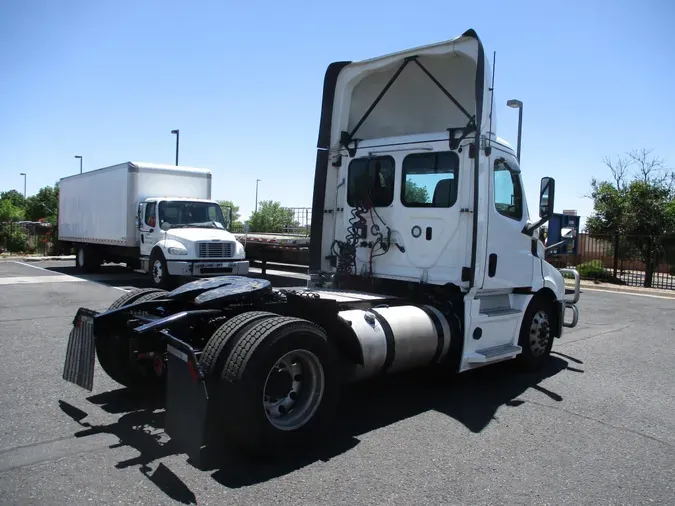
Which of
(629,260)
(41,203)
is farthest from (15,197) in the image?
(629,260)

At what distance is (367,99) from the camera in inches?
280

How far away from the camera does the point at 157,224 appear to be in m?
15.1

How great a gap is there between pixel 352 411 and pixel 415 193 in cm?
263

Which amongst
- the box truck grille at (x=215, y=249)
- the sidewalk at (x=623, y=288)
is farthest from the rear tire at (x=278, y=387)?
the sidewalk at (x=623, y=288)

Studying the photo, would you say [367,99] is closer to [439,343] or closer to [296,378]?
[439,343]

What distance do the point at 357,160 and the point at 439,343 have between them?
103 inches

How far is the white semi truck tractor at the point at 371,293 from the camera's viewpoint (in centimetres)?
397

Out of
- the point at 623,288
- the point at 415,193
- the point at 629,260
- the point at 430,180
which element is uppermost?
the point at 430,180

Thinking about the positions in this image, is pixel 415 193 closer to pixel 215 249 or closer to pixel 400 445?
pixel 400 445

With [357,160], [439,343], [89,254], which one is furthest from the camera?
[89,254]

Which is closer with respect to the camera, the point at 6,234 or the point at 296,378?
the point at 296,378

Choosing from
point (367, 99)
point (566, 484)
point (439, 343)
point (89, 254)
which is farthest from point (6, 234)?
point (566, 484)

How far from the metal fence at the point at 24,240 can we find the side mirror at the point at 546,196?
26.9m

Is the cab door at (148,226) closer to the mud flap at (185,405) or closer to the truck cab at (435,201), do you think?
the truck cab at (435,201)
